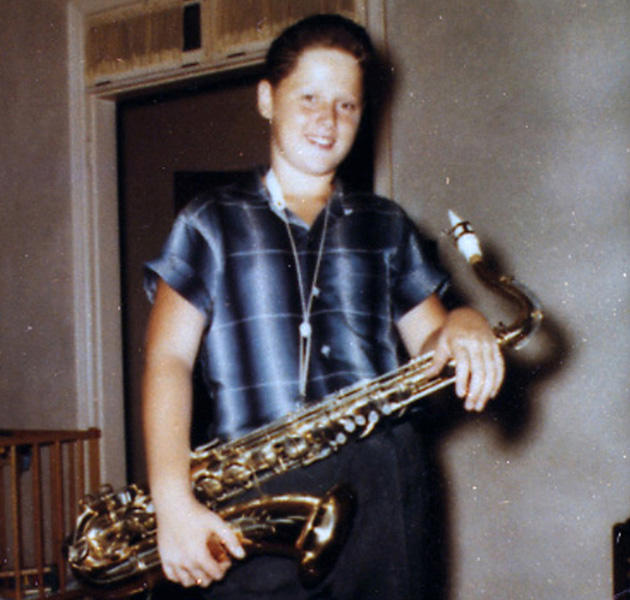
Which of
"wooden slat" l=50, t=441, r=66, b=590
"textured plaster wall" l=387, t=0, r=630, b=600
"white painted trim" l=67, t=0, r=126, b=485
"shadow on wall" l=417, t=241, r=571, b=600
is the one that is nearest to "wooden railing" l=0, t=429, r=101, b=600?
"wooden slat" l=50, t=441, r=66, b=590

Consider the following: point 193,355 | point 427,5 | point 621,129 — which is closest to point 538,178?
point 621,129

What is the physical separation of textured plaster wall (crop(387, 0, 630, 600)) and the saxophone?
38.3 inches

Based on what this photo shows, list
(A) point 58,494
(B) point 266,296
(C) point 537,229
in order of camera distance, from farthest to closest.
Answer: (A) point 58,494
(C) point 537,229
(B) point 266,296

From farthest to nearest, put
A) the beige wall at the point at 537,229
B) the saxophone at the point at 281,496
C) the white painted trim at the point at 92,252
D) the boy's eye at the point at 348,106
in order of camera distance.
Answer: the white painted trim at the point at 92,252 → the beige wall at the point at 537,229 → the boy's eye at the point at 348,106 → the saxophone at the point at 281,496

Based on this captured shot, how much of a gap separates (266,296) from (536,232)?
1378 mm

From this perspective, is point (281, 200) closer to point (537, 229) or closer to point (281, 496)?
point (281, 496)

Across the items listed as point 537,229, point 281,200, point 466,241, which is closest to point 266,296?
point 281,200

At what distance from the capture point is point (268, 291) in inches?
54.7

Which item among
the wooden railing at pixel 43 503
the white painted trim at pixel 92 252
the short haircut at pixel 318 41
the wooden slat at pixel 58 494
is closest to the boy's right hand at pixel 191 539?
the short haircut at pixel 318 41

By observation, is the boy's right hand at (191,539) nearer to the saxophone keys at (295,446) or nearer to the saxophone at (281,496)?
the saxophone at (281,496)

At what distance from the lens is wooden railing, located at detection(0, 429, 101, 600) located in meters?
3.08

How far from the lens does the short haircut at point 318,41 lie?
1419 millimetres

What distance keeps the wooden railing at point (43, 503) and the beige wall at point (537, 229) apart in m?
1.53

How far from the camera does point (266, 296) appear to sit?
54.7 inches
